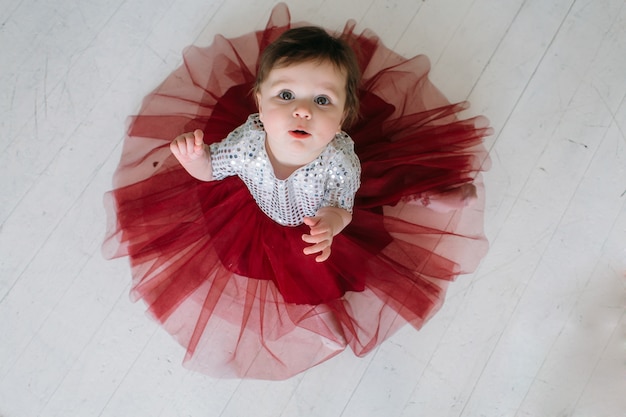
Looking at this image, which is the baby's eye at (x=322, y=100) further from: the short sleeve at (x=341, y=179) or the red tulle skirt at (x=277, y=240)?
the red tulle skirt at (x=277, y=240)

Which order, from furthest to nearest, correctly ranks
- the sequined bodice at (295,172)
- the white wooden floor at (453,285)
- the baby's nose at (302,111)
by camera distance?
the white wooden floor at (453,285)
the sequined bodice at (295,172)
the baby's nose at (302,111)

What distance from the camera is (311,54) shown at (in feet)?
2.55

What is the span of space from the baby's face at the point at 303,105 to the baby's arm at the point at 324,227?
0.10m

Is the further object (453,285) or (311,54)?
(453,285)

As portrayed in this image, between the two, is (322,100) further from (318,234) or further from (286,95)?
(318,234)

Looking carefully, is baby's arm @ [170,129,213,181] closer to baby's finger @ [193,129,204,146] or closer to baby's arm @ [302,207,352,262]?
baby's finger @ [193,129,204,146]

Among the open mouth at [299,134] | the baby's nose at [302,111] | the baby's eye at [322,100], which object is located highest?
the baby's eye at [322,100]

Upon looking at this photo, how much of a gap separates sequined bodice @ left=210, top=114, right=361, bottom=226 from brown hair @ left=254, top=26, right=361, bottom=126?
0.22ft

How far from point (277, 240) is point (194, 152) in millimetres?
215

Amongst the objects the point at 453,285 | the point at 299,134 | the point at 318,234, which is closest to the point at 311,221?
the point at 318,234

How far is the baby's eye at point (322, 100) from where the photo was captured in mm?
785

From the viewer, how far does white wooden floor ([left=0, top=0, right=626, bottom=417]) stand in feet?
3.50

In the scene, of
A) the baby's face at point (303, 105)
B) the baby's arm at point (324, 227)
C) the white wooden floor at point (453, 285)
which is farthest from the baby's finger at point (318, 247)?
the white wooden floor at point (453, 285)

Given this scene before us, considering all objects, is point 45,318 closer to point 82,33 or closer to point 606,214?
point 82,33
